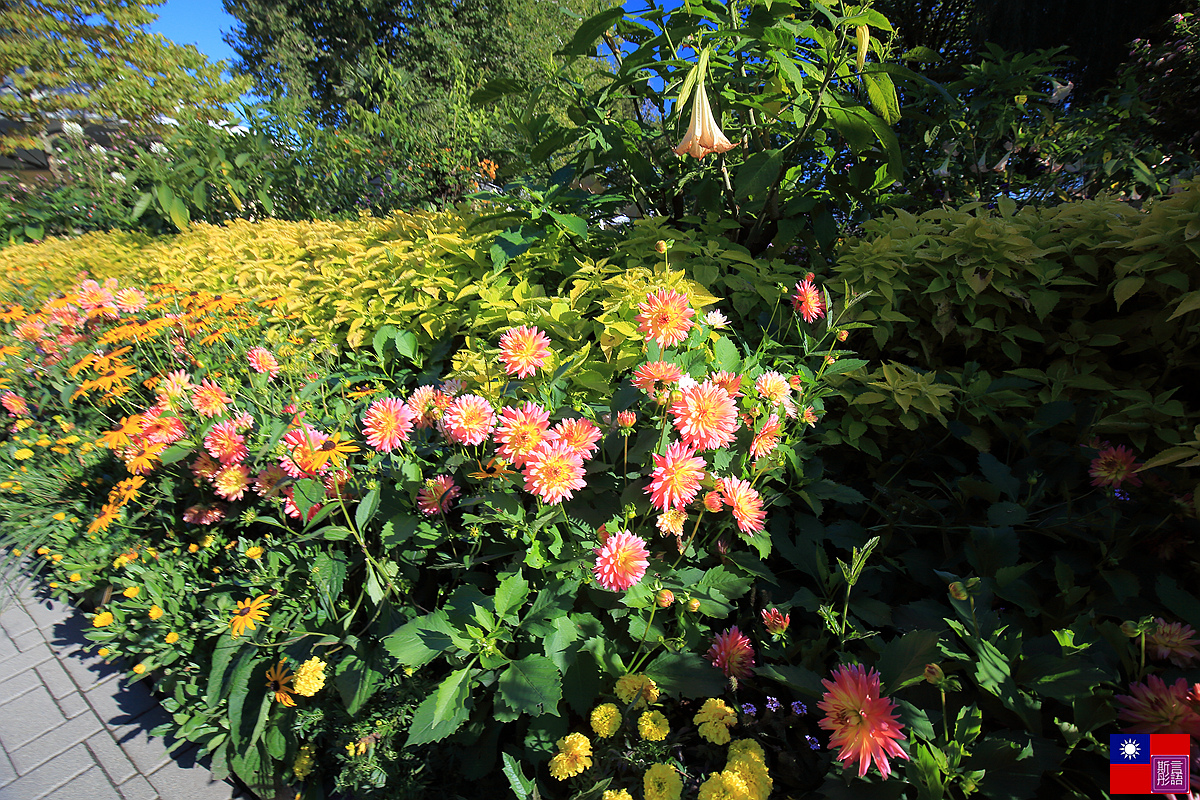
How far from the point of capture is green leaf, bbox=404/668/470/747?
1.05 m

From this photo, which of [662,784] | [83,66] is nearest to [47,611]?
[662,784]

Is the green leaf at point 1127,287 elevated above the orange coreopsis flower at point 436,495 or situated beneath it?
elevated above

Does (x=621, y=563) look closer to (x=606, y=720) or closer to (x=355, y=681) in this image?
(x=606, y=720)

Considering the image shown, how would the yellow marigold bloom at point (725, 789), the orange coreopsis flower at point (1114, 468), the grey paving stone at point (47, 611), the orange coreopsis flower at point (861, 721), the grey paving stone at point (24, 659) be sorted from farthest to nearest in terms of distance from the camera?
1. the grey paving stone at point (47, 611)
2. the grey paving stone at point (24, 659)
3. the orange coreopsis flower at point (1114, 468)
4. the yellow marigold bloom at point (725, 789)
5. the orange coreopsis flower at point (861, 721)

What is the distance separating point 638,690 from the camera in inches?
44.0

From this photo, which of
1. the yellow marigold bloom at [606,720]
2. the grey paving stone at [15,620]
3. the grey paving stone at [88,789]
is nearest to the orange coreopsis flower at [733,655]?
the yellow marigold bloom at [606,720]

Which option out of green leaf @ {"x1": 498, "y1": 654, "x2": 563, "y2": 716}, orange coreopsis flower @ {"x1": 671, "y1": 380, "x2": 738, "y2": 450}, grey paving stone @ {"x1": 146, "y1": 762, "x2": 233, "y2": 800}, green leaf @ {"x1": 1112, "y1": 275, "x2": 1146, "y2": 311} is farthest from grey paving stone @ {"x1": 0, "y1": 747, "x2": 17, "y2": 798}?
green leaf @ {"x1": 1112, "y1": 275, "x2": 1146, "y2": 311}

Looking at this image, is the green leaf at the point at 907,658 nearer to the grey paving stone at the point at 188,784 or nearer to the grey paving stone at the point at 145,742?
the grey paving stone at the point at 188,784

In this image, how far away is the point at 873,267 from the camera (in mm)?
1754

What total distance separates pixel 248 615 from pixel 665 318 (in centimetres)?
133

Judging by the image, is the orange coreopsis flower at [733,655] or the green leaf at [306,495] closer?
the orange coreopsis flower at [733,655]

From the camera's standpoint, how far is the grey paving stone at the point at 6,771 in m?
1.63

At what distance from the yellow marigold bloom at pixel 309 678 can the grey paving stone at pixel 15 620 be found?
1.95 metres

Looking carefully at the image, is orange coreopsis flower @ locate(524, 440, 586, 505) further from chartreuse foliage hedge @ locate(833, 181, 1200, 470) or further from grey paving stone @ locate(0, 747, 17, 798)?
grey paving stone @ locate(0, 747, 17, 798)
